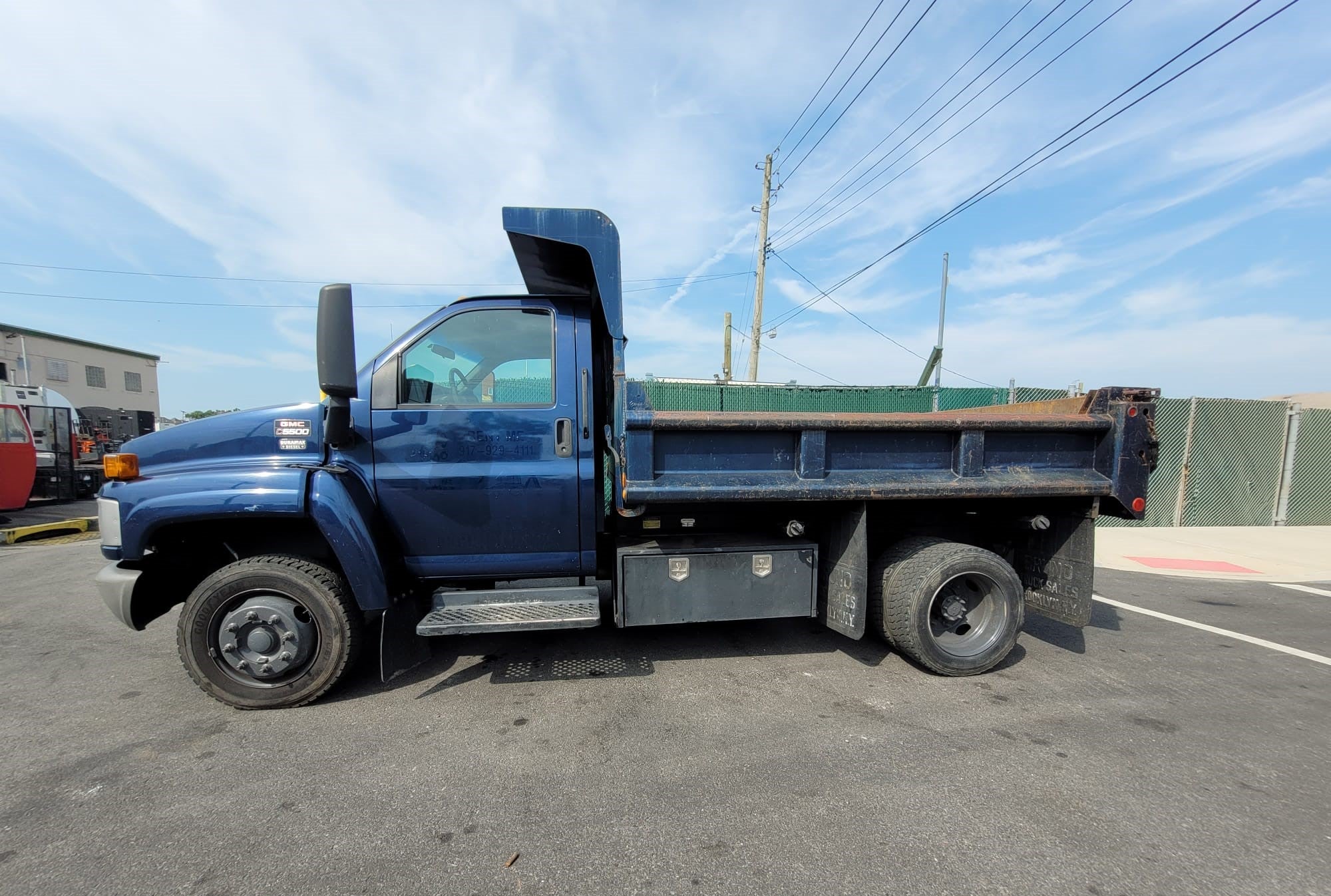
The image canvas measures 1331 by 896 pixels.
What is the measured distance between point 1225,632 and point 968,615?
2.66 metres

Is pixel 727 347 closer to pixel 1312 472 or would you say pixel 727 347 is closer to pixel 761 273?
pixel 761 273

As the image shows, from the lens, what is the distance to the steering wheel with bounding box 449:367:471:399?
3336mm

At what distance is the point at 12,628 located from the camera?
430cm

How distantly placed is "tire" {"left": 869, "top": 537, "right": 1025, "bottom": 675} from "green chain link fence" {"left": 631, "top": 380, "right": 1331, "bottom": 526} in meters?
5.56

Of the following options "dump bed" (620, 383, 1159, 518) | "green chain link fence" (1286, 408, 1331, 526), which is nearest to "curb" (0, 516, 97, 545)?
"dump bed" (620, 383, 1159, 518)

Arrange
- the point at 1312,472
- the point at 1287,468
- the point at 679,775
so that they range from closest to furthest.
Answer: the point at 679,775
the point at 1287,468
the point at 1312,472

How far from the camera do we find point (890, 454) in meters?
3.30

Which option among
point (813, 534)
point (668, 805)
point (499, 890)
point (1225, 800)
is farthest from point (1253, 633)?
point (499, 890)

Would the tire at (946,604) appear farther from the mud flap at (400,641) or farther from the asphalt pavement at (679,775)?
the mud flap at (400,641)

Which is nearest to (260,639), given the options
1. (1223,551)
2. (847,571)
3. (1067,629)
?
(847,571)

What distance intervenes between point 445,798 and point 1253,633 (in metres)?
6.04

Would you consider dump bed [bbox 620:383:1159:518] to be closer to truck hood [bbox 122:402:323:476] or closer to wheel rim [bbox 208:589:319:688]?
truck hood [bbox 122:402:323:476]

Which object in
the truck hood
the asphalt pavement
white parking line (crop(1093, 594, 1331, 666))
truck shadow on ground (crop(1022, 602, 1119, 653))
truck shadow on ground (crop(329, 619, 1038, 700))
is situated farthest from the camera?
truck shadow on ground (crop(1022, 602, 1119, 653))

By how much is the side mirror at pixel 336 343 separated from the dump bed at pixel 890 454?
1434 mm
